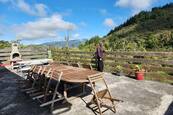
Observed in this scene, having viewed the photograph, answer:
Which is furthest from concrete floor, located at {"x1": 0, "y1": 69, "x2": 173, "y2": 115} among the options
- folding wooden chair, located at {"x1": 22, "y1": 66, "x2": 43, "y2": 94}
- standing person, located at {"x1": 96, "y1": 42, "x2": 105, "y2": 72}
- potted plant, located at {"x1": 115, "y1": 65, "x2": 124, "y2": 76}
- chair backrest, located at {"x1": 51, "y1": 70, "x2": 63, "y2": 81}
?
standing person, located at {"x1": 96, "y1": 42, "x2": 105, "y2": 72}

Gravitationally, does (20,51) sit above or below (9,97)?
above

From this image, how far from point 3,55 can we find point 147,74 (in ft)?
29.8

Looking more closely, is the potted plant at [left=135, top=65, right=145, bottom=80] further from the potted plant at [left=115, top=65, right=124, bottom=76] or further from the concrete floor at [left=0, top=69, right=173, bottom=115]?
the potted plant at [left=115, top=65, right=124, bottom=76]

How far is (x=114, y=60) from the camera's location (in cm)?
955

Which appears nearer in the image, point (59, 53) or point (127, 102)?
point (127, 102)

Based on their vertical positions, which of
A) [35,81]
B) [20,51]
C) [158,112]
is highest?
[20,51]

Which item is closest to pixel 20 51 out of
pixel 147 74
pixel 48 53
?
pixel 48 53

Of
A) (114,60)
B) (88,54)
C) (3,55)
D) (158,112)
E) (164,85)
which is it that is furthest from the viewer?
(3,55)

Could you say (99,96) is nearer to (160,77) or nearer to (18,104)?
(18,104)

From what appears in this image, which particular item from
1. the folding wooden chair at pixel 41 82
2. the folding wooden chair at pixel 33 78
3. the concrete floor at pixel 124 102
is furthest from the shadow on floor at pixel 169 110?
the folding wooden chair at pixel 33 78

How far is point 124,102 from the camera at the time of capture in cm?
535

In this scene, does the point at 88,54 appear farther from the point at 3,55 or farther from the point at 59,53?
the point at 3,55

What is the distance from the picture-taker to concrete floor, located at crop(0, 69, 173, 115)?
15.7ft

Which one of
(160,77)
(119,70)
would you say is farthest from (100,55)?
(160,77)
